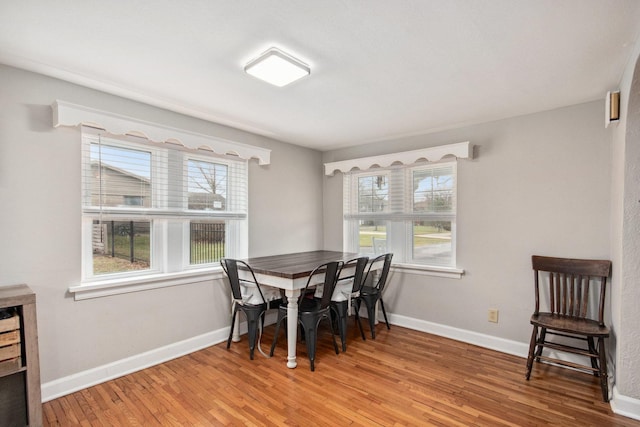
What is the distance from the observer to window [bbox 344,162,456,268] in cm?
356

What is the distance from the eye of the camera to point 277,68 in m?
2.04

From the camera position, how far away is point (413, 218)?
3.79 meters

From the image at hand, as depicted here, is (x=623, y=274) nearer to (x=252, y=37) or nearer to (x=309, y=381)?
(x=309, y=381)

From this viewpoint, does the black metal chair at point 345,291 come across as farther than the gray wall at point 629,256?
Yes

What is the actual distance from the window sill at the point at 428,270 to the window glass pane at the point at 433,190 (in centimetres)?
64

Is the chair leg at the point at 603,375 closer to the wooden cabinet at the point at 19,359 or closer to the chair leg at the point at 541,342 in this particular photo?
the chair leg at the point at 541,342

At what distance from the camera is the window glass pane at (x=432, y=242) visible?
356cm

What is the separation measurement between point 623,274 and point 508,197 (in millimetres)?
1165

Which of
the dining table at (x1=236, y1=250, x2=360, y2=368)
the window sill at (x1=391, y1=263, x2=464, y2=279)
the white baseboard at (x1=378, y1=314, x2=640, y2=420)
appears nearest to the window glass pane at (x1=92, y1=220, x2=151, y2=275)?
the dining table at (x1=236, y1=250, x2=360, y2=368)

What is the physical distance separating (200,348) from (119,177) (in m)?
1.73

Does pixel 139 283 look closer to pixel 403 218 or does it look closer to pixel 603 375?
pixel 403 218

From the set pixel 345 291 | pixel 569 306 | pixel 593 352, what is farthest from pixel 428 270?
pixel 593 352

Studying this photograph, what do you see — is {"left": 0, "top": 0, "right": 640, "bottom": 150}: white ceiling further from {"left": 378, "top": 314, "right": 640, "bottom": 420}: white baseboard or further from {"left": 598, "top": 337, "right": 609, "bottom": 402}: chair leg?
{"left": 378, "top": 314, "right": 640, "bottom": 420}: white baseboard

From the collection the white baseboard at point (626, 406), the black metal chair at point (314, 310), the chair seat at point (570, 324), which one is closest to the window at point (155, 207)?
the black metal chair at point (314, 310)
